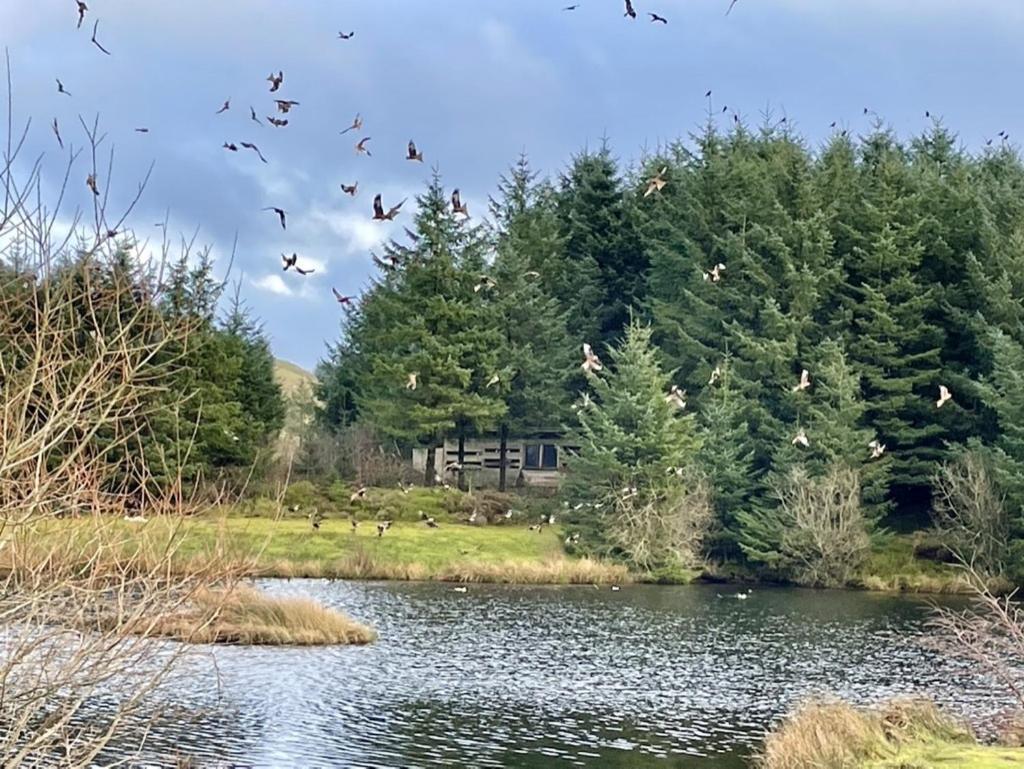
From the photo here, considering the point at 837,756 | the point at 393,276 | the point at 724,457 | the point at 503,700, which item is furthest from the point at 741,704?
the point at 393,276

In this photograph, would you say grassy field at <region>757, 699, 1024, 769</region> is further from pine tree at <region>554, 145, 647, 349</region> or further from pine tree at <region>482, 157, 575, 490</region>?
pine tree at <region>554, 145, 647, 349</region>

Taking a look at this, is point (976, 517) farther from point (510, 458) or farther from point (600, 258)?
point (600, 258)

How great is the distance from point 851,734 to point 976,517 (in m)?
32.0

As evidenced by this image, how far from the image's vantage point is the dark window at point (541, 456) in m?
63.8

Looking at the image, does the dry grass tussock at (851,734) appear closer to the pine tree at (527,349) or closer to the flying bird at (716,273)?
the flying bird at (716,273)

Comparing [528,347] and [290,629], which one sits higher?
[528,347]

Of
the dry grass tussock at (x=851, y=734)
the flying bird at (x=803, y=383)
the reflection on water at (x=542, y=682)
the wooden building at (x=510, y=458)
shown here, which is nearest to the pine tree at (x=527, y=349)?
the wooden building at (x=510, y=458)

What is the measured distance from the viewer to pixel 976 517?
1806 inches

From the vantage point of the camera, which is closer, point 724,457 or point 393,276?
point 724,457

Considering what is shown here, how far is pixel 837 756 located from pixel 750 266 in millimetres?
42739

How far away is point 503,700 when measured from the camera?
75.9 ft

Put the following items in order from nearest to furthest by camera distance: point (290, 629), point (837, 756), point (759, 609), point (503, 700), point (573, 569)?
point (837, 756), point (503, 700), point (290, 629), point (759, 609), point (573, 569)

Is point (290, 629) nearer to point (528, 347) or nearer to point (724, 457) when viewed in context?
point (724, 457)

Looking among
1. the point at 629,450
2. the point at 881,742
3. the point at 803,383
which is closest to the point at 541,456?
the point at 629,450
